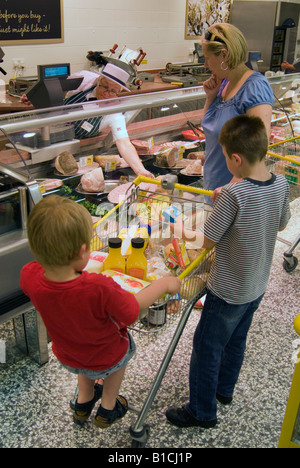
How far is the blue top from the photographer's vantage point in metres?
2.40

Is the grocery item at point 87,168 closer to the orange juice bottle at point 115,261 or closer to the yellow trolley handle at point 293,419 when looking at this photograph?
Answer: the orange juice bottle at point 115,261

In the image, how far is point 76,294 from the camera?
1.60 metres

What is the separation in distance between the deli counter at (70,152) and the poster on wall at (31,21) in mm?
3014

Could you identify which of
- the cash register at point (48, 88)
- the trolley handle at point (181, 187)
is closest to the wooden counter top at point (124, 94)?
the cash register at point (48, 88)

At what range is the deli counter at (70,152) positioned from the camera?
2.16 metres

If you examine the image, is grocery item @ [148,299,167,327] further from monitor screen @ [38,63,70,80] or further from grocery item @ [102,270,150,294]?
monitor screen @ [38,63,70,80]

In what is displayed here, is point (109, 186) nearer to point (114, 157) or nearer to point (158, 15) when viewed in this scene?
point (114, 157)

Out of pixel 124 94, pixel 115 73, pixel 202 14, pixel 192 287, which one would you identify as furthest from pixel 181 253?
pixel 202 14

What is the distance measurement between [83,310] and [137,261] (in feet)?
1.28

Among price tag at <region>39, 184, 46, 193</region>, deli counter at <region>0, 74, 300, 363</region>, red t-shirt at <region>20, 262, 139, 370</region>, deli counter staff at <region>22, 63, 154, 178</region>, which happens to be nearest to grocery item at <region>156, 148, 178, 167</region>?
deli counter at <region>0, 74, 300, 363</region>

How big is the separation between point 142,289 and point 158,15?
22.6 feet

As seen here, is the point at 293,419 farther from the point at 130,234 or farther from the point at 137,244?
the point at 130,234
